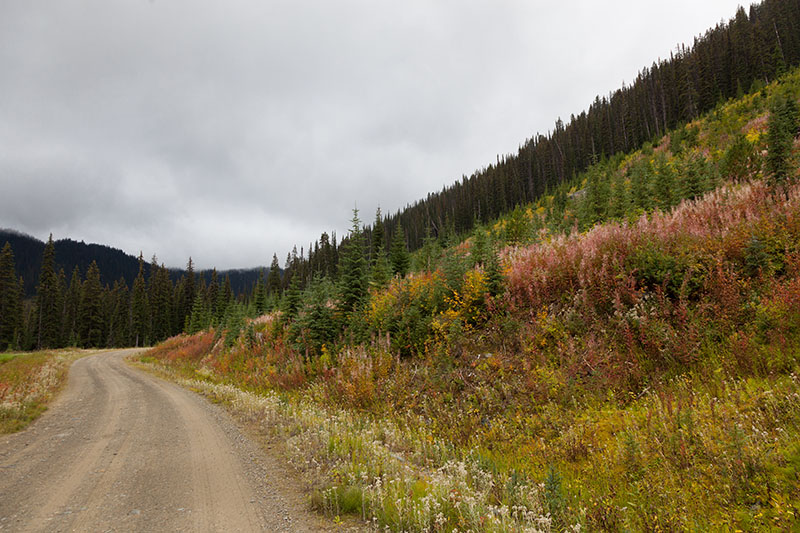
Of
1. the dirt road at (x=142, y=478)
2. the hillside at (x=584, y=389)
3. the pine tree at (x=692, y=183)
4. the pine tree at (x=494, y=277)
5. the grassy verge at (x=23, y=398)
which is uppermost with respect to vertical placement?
the pine tree at (x=692, y=183)

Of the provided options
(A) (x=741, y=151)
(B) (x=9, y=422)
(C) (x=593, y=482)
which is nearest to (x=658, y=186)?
(A) (x=741, y=151)

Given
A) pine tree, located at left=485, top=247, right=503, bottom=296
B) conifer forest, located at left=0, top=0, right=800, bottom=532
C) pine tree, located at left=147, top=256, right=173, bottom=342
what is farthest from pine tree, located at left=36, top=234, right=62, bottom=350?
pine tree, located at left=485, top=247, right=503, bottom=296

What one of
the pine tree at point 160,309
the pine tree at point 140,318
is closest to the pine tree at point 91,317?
the pine tree at point 140,318

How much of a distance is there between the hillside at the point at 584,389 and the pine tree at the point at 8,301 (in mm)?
69837

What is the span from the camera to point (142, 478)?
5016mm

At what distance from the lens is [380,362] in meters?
8.45

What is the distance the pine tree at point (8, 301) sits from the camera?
50656 millimetres

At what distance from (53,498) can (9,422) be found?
6492mm

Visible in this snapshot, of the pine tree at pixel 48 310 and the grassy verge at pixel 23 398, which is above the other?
the pine tree at pixel 48 310

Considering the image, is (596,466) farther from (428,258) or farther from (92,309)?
(92,309)

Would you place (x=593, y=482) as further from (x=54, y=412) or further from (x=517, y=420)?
Answer: (x=54, y=412)

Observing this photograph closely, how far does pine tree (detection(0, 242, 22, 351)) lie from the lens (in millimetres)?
50656

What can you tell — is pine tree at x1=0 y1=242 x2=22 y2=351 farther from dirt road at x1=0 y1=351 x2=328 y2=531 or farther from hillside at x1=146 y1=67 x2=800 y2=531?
hillside at x1=146 y1=67 x2=800 y2=531

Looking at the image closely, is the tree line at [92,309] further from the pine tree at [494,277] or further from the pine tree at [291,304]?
the pine tree at [494,277]
